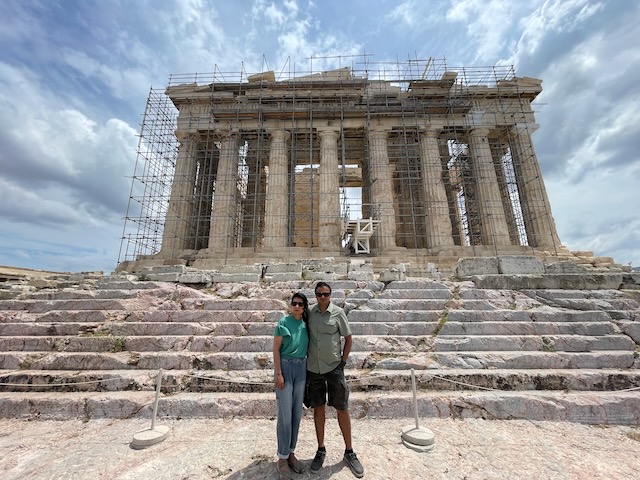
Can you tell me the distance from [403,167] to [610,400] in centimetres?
2052

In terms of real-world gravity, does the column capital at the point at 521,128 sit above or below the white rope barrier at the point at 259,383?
above

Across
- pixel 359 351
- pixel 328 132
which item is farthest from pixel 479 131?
pixel 359 351

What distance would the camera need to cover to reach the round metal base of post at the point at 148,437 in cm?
329

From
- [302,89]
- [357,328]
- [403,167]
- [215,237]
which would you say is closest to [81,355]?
[357,328]

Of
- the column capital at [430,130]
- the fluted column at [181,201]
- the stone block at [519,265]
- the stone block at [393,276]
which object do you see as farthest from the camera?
the column capital at [430,130]

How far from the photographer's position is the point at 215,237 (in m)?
18.2

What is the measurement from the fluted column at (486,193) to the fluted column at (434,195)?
6.94 feet

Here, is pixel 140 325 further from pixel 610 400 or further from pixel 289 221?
pixel 289 221

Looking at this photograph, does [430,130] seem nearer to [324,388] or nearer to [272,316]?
[272,316]

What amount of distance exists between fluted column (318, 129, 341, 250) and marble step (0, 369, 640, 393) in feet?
43.3

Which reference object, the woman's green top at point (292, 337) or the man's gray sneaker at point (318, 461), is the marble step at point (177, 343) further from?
the woman's green top at point (292, 337)

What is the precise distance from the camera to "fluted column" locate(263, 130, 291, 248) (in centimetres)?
1805

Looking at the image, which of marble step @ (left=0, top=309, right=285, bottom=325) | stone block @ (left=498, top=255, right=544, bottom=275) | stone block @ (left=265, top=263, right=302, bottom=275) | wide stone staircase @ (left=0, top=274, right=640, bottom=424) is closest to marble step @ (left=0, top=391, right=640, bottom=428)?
wide stone staircase @ (left=0, top=274, right=640, bottom=424)

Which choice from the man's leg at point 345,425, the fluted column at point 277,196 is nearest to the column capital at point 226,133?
the fluted column at point 277,196
